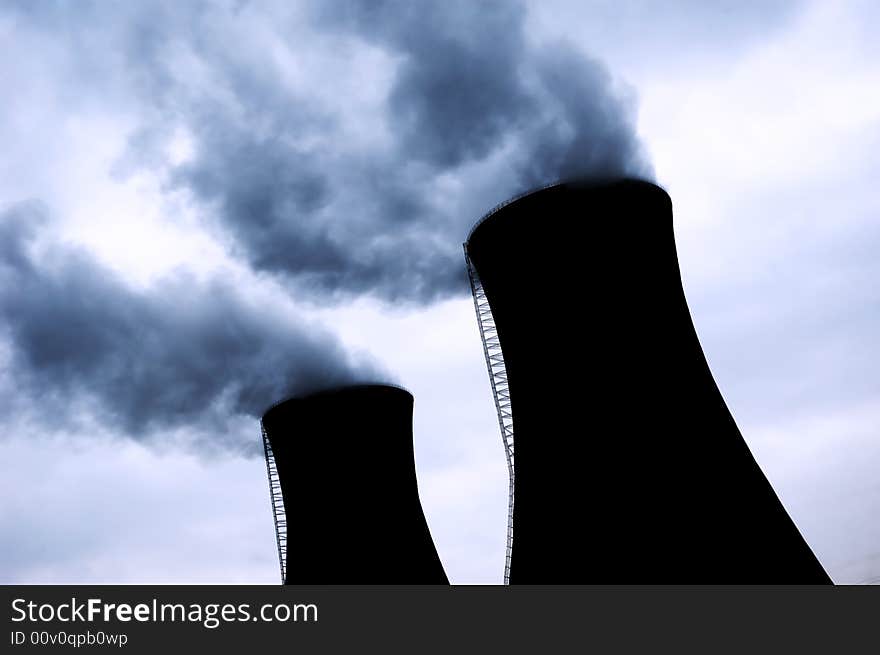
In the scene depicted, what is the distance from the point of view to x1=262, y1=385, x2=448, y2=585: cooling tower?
48.4 ft

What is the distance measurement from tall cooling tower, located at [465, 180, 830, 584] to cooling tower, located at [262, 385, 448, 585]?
202 inches

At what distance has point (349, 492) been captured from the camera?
15.0 meters

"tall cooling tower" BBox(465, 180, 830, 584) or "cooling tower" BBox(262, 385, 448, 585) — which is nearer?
"tall cooling tower" BBox(465, 180, 830, 584)

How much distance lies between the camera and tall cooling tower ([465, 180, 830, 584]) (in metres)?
9.09

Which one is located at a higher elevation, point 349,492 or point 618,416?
point 349,492

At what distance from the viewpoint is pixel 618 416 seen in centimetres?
947

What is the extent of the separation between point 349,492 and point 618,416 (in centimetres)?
710

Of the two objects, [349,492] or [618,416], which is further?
[349,492]

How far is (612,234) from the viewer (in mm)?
9766

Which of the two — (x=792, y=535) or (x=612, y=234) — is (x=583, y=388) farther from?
(x=792, y=535)
